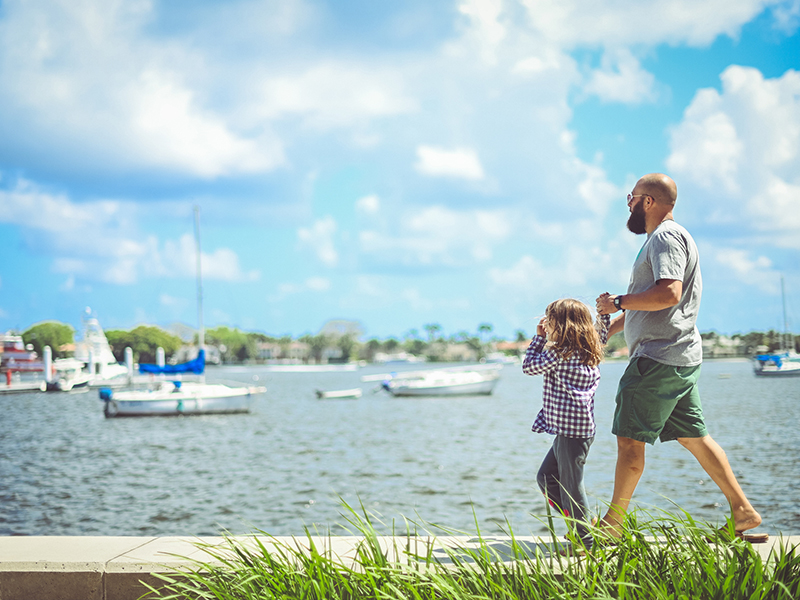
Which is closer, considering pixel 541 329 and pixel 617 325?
pixel 541 329

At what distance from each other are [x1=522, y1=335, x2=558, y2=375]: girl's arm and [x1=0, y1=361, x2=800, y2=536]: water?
0.64 m

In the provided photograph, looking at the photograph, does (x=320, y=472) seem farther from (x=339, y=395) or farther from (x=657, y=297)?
(x=339, y=395)

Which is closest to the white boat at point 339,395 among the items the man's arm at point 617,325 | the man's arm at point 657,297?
the man's arm at point 617,325

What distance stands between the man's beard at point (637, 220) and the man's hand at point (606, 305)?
1.49ft

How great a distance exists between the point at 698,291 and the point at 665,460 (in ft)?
70.9

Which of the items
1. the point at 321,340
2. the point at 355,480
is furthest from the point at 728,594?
the point at 321,340

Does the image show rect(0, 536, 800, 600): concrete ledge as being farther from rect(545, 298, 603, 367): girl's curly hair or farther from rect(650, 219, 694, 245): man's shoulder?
rect(650, 219, 694, 245): man's shoulder

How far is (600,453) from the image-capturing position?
→ 2597 centimetres

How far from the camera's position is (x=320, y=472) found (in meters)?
21.9

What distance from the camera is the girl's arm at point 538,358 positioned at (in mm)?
3412

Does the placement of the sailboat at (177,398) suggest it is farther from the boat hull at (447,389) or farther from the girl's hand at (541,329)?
the girl's hand at (541,329)

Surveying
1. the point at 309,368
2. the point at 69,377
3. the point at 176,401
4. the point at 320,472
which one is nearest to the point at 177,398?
the point at 176,401

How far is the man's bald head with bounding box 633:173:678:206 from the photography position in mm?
3451

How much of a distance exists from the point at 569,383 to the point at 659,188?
1.04 meters
